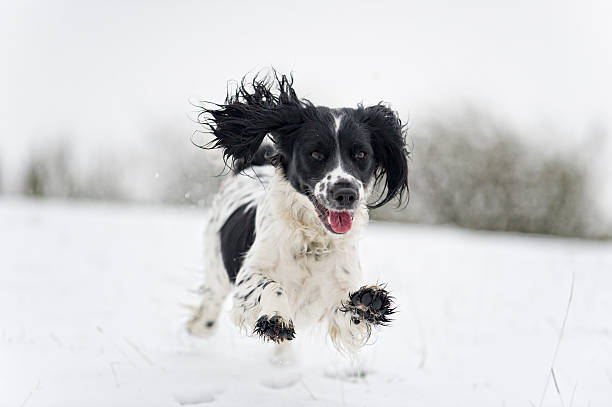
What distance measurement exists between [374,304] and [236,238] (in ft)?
4.27

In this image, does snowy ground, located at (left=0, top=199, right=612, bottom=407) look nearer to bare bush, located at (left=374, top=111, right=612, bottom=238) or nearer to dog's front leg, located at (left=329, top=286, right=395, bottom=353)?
dog's front leg, located at (left=329, top=286, right=395, bottom=353)

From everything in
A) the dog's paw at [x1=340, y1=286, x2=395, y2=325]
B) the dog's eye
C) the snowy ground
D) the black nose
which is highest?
the dog's eye

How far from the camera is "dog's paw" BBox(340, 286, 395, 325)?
120 inches

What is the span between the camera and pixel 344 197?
3.19 m

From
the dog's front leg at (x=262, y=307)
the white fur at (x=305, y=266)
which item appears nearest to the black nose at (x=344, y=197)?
the white fur at (x=305, y=266)

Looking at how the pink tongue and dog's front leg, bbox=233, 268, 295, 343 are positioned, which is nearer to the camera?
dog's front leg, bbox=233, 268, 295, 343

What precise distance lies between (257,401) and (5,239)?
623 cm

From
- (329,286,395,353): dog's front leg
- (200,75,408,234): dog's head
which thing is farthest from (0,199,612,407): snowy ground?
(200,75,408,234): dog's head

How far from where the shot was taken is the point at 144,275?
690 cm

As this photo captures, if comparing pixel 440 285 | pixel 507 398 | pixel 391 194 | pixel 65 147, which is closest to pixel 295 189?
pixel 391 194

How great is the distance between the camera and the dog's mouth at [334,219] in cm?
334

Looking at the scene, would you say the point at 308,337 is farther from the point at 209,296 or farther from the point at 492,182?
the point at 492,182

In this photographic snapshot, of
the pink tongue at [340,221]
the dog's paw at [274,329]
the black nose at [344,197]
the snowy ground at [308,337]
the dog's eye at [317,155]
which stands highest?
the dog's eye at [317,155]

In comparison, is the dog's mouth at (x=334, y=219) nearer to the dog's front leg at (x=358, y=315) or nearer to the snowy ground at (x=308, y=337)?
the dog's front leg at (x=358, y=315)
